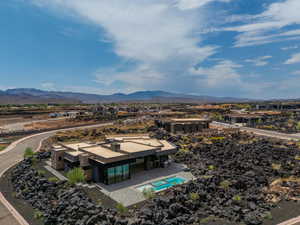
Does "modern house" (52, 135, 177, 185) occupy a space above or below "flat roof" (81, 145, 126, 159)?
below

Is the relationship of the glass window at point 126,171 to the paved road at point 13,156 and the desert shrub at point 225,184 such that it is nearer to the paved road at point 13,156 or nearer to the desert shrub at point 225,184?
the desert shrub at point 225,184

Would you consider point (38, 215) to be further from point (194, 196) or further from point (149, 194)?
point (194, 196)

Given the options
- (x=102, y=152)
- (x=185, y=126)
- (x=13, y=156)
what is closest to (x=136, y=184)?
(x=102, y=152)

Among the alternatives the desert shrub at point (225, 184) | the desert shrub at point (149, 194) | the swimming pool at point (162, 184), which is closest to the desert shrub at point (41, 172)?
the swimming pool at point (162, 184)

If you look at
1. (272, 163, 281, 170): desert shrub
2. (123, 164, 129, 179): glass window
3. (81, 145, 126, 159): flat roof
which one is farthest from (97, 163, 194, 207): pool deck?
(272, 163, 281, 170): desert shrub

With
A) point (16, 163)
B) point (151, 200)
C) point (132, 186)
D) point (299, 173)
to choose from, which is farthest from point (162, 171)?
point (16, 163)

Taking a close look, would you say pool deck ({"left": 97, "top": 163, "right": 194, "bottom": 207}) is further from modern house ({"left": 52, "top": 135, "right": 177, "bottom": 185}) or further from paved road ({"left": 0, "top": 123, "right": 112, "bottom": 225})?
paved road ({"left": 0, "top": 123, "right": 112, "bottom": 225})

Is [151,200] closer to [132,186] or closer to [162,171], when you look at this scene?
[132,186]

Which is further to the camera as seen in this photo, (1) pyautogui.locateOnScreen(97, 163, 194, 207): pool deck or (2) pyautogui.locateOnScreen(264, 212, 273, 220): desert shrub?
(1) pyautogui.locateOnScreen(97, 163, 194, 207): pool deck
